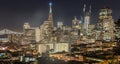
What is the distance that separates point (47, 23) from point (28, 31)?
8.56m

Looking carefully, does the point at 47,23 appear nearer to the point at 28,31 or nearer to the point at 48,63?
the point at 28,31

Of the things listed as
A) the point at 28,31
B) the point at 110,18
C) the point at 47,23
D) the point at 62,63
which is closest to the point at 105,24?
the point at 110,18

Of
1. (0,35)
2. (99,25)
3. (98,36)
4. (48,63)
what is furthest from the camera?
(0,35)

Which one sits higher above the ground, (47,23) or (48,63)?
(47,23)

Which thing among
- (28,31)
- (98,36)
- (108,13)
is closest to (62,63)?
(98,36)

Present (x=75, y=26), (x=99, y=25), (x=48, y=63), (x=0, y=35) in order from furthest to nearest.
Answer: (x=75, y=26), (x=0, y=35), (x=99, y=25), (x=48, y=63)

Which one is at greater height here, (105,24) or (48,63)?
(105,24)

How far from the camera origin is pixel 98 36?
307 ft

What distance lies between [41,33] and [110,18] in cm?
2396

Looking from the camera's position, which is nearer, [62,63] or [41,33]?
[62,63]

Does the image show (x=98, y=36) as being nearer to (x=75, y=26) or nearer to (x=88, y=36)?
(x=88, y=36)

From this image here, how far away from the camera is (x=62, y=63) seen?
38.8 metres

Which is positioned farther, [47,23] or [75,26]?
[75,26]

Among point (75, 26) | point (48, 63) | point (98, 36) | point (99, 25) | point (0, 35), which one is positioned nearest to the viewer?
point (48, 63)
